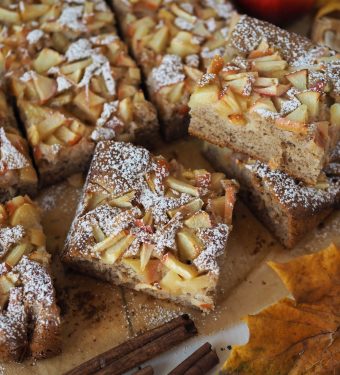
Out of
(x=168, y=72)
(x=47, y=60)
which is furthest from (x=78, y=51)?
(x=168, y=72)

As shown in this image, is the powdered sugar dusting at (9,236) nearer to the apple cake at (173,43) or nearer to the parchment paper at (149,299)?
the parchment paper at (149,299)

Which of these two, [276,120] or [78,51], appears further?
[78,51]

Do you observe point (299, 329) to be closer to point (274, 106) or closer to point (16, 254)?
point (274, 106)

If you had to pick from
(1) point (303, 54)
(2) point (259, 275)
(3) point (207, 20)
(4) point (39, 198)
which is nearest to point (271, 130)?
(1) point (303, 54)

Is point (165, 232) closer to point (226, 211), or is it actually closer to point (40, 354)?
point (226, 211)

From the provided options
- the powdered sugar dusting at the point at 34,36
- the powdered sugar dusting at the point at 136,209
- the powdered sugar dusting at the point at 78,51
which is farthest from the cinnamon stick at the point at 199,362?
the powdered sugar dusting at the point at 34,36
